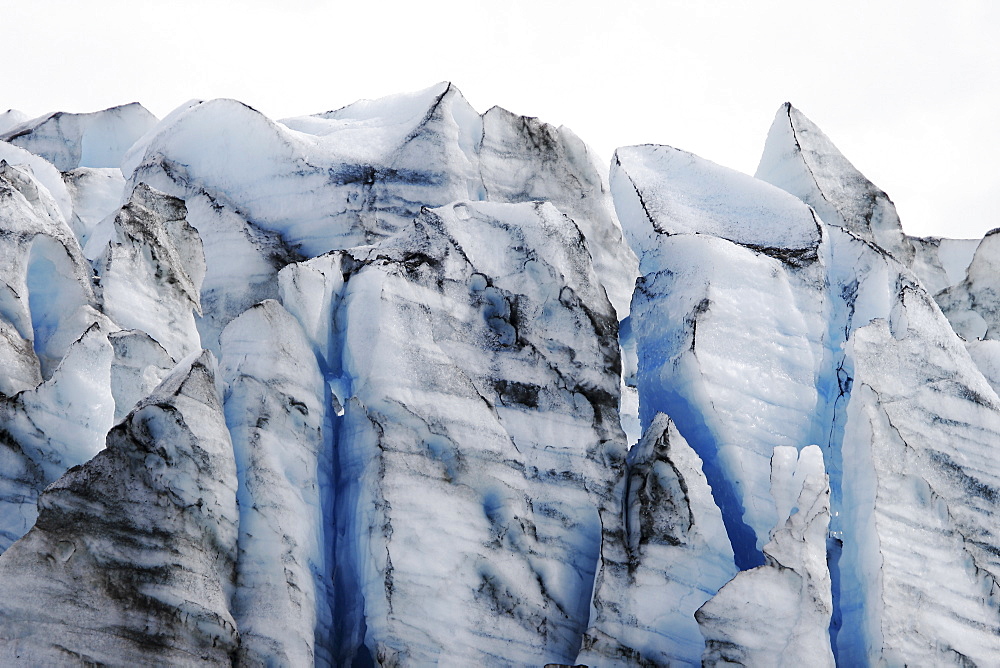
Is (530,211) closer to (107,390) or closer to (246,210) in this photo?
(246,210)

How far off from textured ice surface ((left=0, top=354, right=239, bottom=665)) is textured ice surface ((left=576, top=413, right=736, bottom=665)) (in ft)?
8.42

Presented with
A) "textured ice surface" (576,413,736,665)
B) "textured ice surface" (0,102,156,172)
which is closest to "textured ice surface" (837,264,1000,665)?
"textured ice surface" (576,413,736,665)

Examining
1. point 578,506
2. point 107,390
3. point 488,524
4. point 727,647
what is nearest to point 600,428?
point 578,506

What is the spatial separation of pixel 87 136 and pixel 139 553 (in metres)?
9.91

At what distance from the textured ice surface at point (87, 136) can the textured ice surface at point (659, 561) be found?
993cm

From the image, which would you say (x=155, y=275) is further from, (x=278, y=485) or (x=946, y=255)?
(x=946, y=255)

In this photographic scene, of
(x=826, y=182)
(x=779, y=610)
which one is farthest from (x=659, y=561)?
(x=826, y=182)

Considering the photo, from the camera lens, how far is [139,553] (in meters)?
6.39

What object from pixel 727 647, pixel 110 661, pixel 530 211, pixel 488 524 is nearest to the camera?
pixel 110 661

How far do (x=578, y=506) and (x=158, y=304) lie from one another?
4233 millimetres

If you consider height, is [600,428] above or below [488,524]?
above

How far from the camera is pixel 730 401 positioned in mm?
8328

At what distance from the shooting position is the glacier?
267 inches

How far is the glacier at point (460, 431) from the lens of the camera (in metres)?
6.77
